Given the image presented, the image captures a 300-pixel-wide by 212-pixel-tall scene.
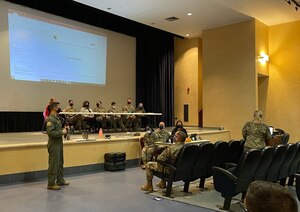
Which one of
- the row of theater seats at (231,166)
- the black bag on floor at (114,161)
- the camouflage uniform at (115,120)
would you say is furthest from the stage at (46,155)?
the camouflage uniform at (115,120)

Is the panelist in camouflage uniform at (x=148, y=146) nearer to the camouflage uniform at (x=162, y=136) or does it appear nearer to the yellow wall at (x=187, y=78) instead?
the camouflage uniform at (x=162, y=136)

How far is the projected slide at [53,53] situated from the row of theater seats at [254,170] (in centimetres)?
718

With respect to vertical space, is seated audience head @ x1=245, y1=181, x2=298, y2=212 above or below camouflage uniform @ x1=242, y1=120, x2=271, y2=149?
above

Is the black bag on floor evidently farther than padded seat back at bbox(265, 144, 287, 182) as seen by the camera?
Yes

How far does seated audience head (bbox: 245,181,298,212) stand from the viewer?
996mm

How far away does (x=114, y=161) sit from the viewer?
716cm

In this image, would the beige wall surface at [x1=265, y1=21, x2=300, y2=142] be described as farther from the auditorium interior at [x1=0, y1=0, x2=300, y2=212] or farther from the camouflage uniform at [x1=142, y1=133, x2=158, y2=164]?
the camouflage uniform at [x1=142, y1=133, x2=158, y2=164]

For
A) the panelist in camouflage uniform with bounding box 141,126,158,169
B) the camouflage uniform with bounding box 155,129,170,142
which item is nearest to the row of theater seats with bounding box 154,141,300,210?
the panelist in camouflage uniform with bounding box 141,126,158,169

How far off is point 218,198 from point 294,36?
8264 millimetres

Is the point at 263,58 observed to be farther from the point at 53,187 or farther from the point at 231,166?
the point at 53,187

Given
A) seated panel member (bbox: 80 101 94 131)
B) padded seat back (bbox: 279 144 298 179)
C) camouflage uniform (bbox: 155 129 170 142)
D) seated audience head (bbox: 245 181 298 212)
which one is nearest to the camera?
seated audience head (bbox: 245 181 298 212)

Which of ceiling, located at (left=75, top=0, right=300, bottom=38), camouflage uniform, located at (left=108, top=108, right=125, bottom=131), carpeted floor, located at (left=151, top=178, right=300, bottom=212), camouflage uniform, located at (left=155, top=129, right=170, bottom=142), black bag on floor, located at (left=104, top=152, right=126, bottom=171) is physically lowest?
carpeted floor, located at (left=151, top=178, right=300, bottom=212)

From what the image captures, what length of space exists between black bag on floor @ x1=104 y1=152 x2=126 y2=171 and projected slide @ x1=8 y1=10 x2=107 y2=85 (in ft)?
14.4

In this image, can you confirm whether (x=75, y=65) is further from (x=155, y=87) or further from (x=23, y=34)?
(x=155, y=87)
